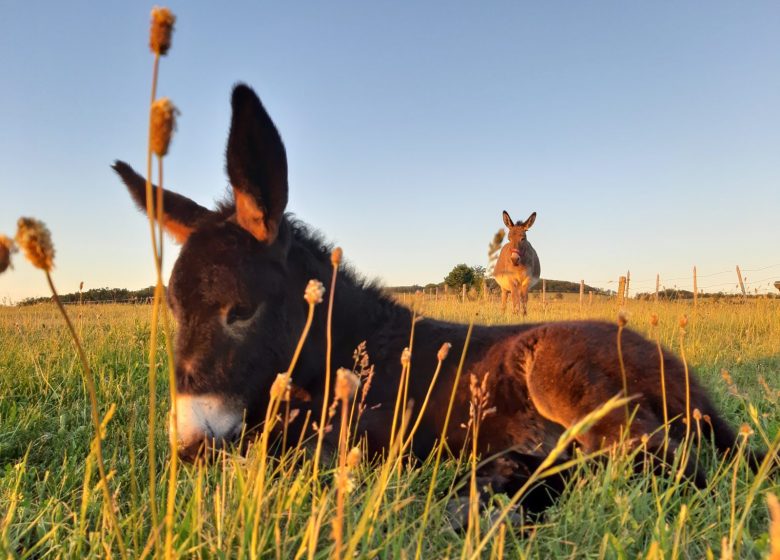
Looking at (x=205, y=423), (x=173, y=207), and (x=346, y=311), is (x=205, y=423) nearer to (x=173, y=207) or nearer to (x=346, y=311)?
(x=346, y=311)

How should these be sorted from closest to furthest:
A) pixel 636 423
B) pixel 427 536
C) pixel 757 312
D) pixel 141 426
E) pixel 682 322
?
pixel 427 536
pixel 682 322
pixel 636 423
pixel 141 426
pixel 757 312

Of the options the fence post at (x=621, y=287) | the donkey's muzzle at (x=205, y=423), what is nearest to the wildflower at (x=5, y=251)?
the donkey's muzzle at (x=205, y=423)

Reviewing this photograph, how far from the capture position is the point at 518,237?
71.1ft

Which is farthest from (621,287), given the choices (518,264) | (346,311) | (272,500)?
(272,500)

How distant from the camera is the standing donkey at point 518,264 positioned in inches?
793

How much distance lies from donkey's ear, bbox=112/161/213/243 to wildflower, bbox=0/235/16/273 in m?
2.23

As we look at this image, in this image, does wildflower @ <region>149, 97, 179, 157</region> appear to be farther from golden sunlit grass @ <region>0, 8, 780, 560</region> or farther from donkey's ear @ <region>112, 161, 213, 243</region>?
donkey's ear @ <region>112, 161, 213, 243</region>

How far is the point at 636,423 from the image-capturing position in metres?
2.75

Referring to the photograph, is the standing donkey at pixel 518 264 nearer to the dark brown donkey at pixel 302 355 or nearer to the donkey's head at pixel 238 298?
the dark brown donkey at pixel 302 355

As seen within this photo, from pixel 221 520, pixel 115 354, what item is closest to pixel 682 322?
pixel 221 520

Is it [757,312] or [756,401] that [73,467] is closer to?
[756,401]

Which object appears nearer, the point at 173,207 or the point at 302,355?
the point at 302,355

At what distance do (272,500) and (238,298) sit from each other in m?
1.07

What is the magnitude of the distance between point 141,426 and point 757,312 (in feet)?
41.9
